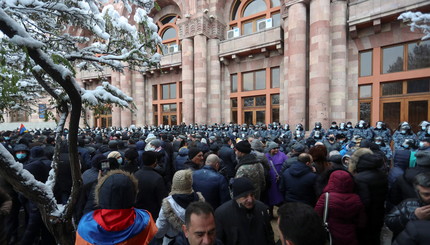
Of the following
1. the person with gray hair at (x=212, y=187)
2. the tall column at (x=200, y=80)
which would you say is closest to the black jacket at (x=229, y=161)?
the person with gray hair at (x=212, y=187)

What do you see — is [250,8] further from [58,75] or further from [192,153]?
[58,75]

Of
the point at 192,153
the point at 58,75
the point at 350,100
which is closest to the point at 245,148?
the point at 192,153

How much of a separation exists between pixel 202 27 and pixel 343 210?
16.1 metres

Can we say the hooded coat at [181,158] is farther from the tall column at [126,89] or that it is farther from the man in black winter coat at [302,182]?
the tall column at [126,89]

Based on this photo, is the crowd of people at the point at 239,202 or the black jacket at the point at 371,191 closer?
the crowd of people at the point at 239,202

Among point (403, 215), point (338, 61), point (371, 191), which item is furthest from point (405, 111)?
point (403, 215)

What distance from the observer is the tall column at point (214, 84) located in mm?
17031

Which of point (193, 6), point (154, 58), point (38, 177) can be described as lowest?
point (38, 177)

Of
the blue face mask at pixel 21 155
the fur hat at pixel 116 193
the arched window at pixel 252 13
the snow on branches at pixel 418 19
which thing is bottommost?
the blue face mask at pixel 21 155

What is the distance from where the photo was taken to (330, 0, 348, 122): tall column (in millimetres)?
11531

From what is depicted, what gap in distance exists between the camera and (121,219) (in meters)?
1.86

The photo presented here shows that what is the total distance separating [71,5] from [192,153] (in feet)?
10.9

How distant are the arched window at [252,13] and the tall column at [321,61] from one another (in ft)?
15.7

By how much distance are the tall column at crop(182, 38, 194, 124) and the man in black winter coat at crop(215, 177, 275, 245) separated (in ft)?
50.1
